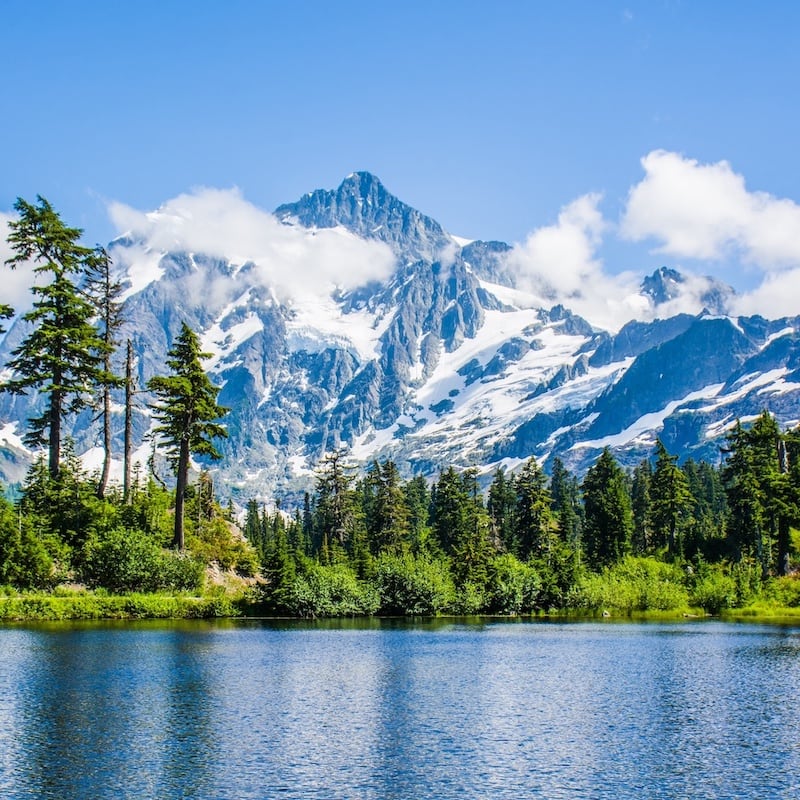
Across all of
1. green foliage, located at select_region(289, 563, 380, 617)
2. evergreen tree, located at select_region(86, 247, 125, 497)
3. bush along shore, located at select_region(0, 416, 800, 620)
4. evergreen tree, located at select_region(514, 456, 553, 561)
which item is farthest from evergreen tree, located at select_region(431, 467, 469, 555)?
evergreen tree, located at select_region(86, 247, 125, 497)

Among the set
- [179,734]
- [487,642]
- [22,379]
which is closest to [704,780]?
[179,734]

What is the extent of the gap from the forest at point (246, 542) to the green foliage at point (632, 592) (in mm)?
166

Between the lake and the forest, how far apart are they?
14036 mm

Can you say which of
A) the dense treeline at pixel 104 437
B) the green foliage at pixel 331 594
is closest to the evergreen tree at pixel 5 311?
the dense treeline at pixel 104 437

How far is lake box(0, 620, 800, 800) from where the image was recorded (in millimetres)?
28672

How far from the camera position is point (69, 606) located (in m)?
71.2

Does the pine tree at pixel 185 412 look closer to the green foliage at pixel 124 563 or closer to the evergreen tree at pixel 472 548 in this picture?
the green foliage at pixel 124 563

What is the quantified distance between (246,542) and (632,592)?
4172 cm

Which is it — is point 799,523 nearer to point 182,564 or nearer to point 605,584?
point 605,584

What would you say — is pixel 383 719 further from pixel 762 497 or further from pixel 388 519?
pixel 388 519

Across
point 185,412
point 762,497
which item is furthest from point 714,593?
point 185,412

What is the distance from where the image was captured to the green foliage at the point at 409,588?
95.0m

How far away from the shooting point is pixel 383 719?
37.9m

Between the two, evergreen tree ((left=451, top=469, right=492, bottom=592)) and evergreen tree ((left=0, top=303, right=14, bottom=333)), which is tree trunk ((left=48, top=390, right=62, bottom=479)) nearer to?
evergreen tree ((left=0, top=303, right=14, bottom=333))
